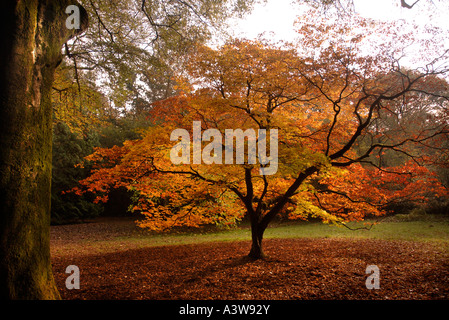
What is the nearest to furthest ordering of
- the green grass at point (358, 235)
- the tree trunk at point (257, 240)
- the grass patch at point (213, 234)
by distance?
the tree trunk at point (257, 240), the green grass at point (358, 235), the grass patch at point (213, 234)

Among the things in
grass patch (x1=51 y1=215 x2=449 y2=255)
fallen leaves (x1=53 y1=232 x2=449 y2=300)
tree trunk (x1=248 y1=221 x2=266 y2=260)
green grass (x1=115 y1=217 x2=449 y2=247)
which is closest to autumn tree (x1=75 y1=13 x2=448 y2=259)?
tree trunk (x1=248 y1=221 x2=266 y2=260)

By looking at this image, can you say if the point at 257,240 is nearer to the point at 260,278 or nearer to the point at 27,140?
the point at 260,278

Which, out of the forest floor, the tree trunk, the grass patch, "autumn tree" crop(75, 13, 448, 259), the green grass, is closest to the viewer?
the forest floor

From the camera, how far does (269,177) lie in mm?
5340

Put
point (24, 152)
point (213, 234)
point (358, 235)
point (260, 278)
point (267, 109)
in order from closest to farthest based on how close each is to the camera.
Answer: point (24, 152) → point (260, 278) → point (267, 109) → point (358, 235) → point (213, 234)

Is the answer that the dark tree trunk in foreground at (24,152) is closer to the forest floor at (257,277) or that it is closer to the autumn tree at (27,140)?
the autumn tree at (27,140)

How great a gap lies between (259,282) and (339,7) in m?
5.79

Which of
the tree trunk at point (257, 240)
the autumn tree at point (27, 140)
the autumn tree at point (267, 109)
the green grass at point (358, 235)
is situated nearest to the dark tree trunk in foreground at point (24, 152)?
the autumn tree at point (27, 140)

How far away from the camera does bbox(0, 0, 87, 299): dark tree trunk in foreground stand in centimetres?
231

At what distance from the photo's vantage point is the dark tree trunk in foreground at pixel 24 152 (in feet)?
7.58

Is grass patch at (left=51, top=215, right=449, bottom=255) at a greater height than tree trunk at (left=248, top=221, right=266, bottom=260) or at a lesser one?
lesser

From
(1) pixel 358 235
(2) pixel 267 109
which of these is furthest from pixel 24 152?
(1) pixel 358 235

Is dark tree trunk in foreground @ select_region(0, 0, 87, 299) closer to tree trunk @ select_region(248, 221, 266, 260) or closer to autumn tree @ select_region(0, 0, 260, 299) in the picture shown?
autumn tree @ select_region(0, 0, 260, 299)

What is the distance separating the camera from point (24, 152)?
8.09ft
